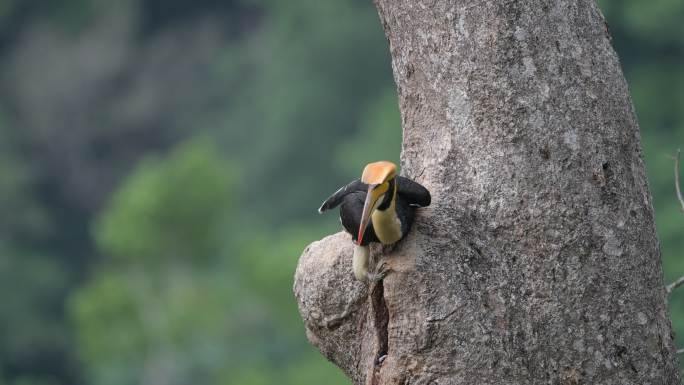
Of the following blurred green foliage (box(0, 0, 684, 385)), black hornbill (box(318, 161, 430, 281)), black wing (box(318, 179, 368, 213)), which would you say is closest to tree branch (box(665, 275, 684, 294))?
black hornbill (box(318, 161, 430, 281))

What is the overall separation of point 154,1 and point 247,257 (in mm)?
14747

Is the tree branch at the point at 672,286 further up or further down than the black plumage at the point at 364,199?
further down

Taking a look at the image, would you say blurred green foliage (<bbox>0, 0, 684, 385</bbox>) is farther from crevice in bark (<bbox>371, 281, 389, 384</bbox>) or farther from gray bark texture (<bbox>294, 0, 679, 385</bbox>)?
crevice in bark (<bbox>371, 281, 389, 384</bbox>)

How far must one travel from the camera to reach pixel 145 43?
126ft

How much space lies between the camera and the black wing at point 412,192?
4457mm

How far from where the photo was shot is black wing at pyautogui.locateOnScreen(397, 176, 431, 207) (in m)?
4.46

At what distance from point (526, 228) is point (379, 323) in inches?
23.2

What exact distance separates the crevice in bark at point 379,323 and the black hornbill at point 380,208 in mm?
110

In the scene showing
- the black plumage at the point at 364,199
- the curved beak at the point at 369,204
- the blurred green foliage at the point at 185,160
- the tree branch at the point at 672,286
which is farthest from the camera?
the blurred green foliage at the point at 185,160

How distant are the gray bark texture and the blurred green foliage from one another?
1837cm

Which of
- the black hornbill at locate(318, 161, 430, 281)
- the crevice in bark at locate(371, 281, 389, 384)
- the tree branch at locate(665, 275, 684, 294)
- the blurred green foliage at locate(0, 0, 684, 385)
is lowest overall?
the blurred green foliage at locate(0, 0, 684, 385)

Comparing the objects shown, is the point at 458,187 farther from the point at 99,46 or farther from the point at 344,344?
the point at 99,46

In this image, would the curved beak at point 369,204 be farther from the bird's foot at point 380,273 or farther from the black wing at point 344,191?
the bird's foot at point 380,273

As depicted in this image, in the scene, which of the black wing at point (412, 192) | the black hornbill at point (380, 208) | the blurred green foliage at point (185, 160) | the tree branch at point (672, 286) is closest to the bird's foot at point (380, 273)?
the black hornbill at point (380, 208)
